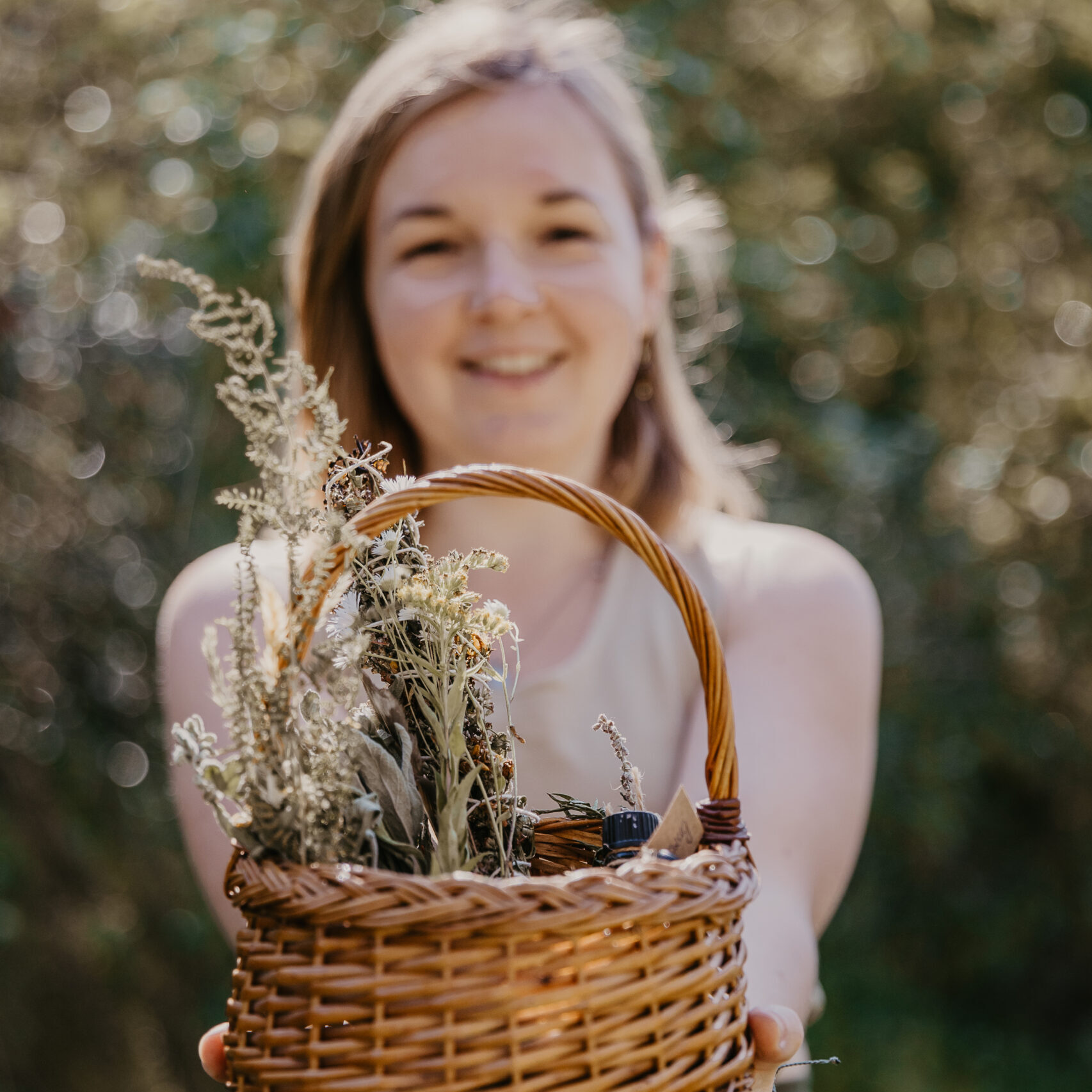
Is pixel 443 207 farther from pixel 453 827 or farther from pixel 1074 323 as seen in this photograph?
pixel 1074 323

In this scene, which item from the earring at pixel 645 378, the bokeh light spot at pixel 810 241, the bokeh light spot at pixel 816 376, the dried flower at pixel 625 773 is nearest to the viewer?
the dried flower at pixel 625 773

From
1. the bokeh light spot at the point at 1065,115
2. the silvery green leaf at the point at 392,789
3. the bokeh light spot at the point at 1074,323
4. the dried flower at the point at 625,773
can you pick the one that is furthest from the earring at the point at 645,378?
the bokeh light spot at the point at 1074,323

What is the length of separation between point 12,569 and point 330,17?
1.63 m

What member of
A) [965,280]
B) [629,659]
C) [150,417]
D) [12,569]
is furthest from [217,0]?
[965,280]

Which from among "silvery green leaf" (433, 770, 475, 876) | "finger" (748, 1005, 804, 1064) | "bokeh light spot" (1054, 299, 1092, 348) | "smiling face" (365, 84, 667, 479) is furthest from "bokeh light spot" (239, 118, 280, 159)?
"bokeh light spot" (1054, 299, 1092, 348)

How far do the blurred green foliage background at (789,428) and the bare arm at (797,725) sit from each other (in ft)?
4.01

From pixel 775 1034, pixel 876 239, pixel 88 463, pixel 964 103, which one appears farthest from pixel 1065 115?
pixel 775 1034

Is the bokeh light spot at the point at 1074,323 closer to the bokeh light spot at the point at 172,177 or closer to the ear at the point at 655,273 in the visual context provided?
the ear at the point at 655,273

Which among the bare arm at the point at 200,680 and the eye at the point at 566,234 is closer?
the bare arm at the point at 200,680

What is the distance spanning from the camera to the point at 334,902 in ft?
2.38

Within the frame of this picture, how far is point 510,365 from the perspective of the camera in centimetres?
167

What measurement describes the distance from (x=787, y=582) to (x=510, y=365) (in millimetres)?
519

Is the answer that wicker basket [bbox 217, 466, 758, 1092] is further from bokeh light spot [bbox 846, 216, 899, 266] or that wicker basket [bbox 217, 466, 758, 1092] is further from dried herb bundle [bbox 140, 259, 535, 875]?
bokeh light spot [bbox 846, 216, 899, 266]

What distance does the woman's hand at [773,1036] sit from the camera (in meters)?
0.89
